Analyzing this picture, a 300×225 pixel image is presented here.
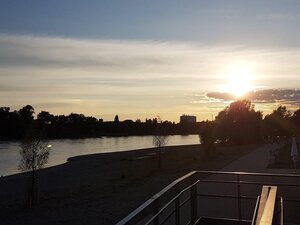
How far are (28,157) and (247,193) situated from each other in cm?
1252

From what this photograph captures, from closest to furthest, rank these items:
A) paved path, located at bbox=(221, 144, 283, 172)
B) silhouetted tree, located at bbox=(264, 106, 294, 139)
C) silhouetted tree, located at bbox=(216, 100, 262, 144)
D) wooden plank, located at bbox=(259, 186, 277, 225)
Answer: wooden plank, located at bbox=(259, 186, 277, 225)
paved path, located at bbox=(221, 144, 283, 172)
silhouetted tree, located at bbox=(216, 100, 262, 144)
silhouetted tree, located at bbox=(264, 106, 294, 139)

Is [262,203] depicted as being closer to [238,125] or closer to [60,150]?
[238,125]

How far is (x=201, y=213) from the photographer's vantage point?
12.1 meters

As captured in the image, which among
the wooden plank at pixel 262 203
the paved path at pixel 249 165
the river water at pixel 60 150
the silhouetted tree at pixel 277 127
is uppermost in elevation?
the silhouetted tree at pixel 277 127

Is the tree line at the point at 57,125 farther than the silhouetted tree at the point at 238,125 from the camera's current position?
Yes

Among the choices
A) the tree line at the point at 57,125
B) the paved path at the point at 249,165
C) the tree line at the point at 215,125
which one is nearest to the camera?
the paved path at the point at 249,165

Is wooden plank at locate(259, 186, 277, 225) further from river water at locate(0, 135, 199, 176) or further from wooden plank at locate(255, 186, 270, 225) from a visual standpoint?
river water at locate(0, 135, 199, 176)

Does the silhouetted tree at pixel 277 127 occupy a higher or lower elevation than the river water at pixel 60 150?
higher

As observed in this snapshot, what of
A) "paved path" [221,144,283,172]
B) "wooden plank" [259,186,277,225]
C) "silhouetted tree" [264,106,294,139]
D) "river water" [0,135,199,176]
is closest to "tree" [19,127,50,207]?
"paved path" [221,144,283,172]

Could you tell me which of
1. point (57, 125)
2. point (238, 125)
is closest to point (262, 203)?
point (238, 125)

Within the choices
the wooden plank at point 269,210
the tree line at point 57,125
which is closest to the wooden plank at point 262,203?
the wooden plank at point 269,210

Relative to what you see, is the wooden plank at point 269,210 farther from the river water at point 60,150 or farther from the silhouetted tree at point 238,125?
the silhouetted tree at point 238,125

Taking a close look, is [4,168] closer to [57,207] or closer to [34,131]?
[34,131]

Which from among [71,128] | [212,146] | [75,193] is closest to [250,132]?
[212,146]
